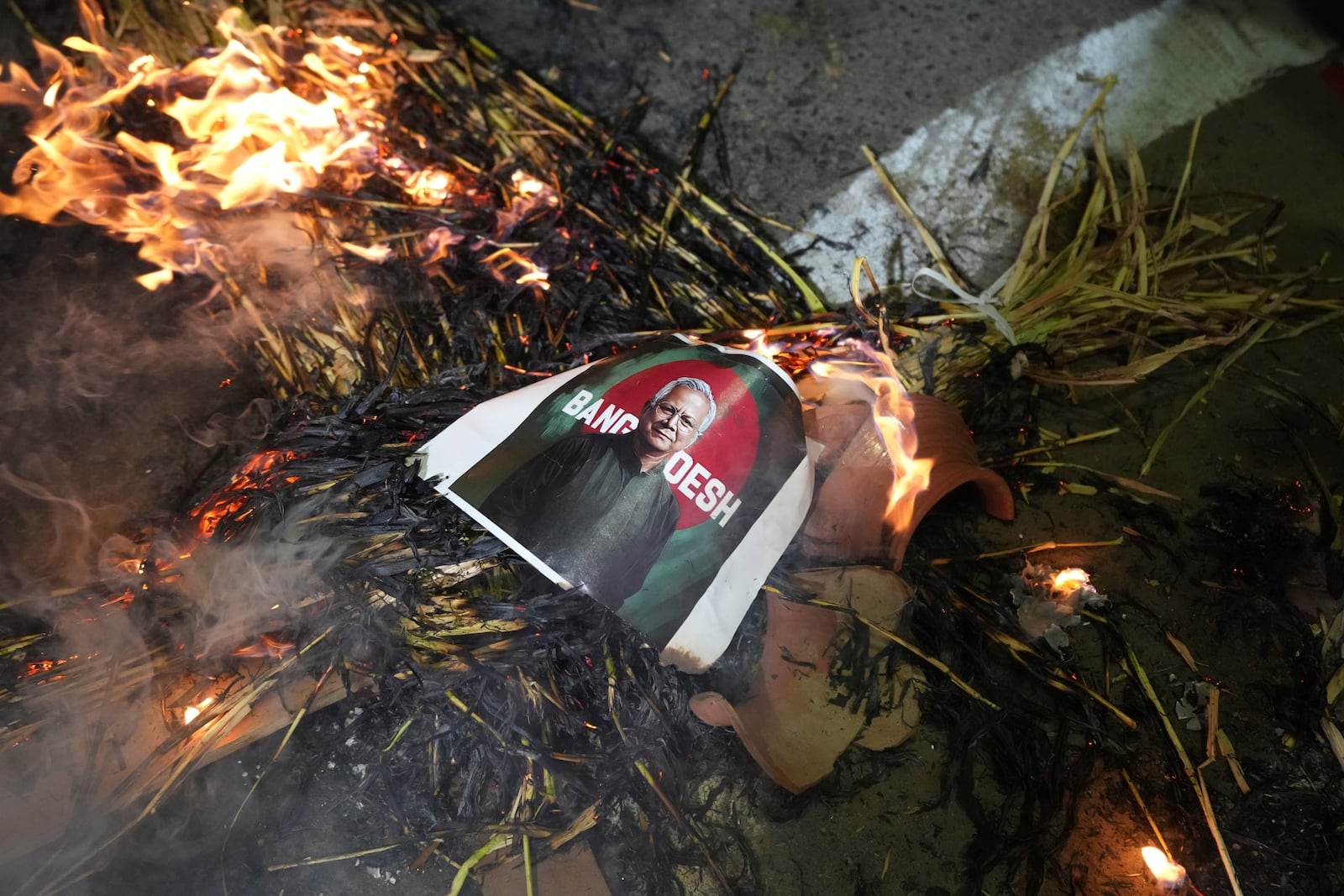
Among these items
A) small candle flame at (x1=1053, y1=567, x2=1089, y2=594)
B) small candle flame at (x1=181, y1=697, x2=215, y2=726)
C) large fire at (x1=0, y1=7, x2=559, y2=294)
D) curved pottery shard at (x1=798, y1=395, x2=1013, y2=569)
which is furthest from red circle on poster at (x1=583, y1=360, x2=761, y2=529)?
small candle flame at (x1=181, y1=697, x2=215, y2=726)

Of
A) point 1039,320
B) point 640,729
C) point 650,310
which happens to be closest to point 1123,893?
point 640,729

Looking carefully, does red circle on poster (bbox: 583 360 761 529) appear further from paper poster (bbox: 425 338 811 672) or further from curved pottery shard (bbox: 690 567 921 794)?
curved pottery shard (bbox: 690 567 921 794)

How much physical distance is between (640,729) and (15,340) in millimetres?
1750

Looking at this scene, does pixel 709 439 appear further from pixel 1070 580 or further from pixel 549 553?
pixel 1070 580

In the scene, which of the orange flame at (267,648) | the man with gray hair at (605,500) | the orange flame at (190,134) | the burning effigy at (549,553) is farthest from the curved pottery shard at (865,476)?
the orange flame at (190,134)

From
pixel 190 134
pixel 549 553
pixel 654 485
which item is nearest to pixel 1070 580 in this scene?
pixel 654 485

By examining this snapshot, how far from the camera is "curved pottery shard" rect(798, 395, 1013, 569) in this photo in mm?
1542

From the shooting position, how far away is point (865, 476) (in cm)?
156

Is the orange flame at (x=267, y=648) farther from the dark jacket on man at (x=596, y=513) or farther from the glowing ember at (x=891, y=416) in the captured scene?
the glowing ember at (x=891, y=416)

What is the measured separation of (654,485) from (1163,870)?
120 cm

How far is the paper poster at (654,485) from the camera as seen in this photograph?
1.47m

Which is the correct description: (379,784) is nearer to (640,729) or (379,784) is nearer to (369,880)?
(369,880)

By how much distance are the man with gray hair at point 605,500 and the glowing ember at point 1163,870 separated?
1.10 metres

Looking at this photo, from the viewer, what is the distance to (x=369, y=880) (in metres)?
1.54
